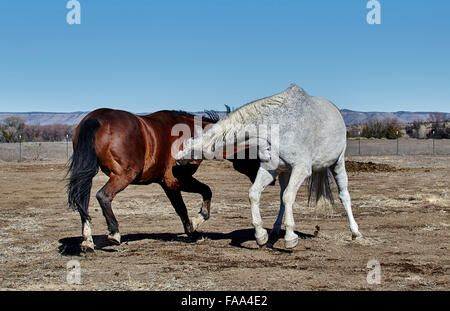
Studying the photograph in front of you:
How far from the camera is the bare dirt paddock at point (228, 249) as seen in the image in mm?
5364

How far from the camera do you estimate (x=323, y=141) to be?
7051 mm

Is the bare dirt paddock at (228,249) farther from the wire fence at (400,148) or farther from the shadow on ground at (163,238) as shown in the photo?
the wire fence at (400,148)

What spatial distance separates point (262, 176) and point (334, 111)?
5.40 feet

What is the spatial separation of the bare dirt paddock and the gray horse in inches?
32.7

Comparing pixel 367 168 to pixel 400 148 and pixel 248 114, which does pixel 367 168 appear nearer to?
pixel 400 148

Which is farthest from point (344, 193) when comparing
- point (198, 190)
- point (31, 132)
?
point (31, 132)

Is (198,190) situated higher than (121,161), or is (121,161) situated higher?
(121,161)

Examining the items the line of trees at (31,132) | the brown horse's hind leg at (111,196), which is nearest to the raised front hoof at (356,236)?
the brown horse's hind leg at (111,196)

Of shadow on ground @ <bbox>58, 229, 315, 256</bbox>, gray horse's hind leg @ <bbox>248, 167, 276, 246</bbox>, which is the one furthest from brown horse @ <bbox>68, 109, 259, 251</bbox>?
gray horse's hind leg @ <bbox>248, 167, 276, 246</bbox>

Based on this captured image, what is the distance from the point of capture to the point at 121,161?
6.65 metres

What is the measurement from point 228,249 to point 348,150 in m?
29.5

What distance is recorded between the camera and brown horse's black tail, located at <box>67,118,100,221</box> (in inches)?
254

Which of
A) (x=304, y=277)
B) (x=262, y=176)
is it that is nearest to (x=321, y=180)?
(x=262, y=176)
